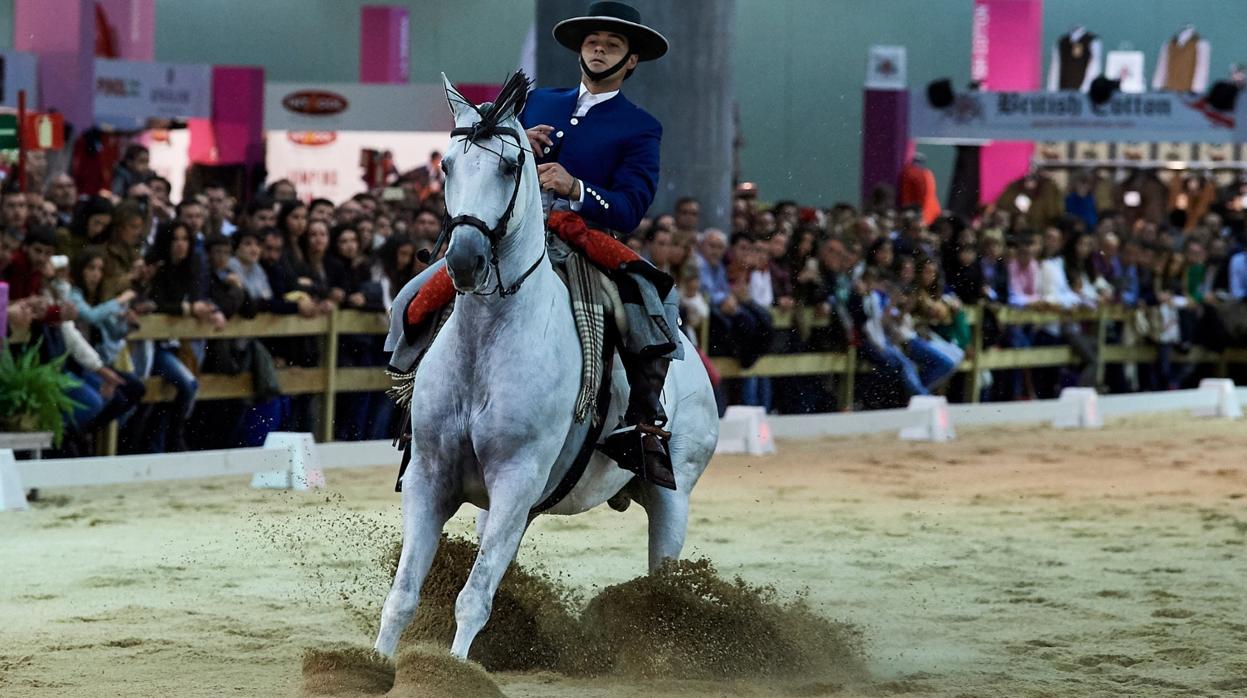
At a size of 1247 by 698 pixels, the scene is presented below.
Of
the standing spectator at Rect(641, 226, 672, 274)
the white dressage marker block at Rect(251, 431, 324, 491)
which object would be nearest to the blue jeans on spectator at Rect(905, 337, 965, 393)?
the standing spectator at Rect(641, 226, 672, 274)

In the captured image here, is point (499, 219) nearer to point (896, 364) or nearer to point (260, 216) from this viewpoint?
point (260, 216)

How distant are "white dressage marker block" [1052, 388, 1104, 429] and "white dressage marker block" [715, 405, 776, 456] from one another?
12.8 feet

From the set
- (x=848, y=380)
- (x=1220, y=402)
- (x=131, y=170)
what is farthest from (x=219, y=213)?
(x=1220, y=402)

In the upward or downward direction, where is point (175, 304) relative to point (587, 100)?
downward

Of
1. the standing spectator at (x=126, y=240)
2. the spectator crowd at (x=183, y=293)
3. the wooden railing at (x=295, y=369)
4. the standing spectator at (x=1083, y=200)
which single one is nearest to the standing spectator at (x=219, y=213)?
the spectator crowd at (x=183, y=293)

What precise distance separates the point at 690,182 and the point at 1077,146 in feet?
42.0

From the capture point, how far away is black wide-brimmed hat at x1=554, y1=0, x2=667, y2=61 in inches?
263

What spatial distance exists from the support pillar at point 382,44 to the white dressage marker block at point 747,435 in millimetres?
15748

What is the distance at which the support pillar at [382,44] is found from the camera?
28.9 metres

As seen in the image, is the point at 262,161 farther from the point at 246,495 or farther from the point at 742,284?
the point at 246,495

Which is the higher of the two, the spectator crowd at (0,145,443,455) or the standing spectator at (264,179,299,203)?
the standing spectator at (264,179,299,203)

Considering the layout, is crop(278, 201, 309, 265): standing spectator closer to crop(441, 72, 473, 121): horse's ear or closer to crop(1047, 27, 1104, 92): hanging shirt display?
crop(441, 72, 473, 121): horse's ear

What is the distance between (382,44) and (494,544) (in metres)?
23.8

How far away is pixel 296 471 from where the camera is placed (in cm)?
1170
